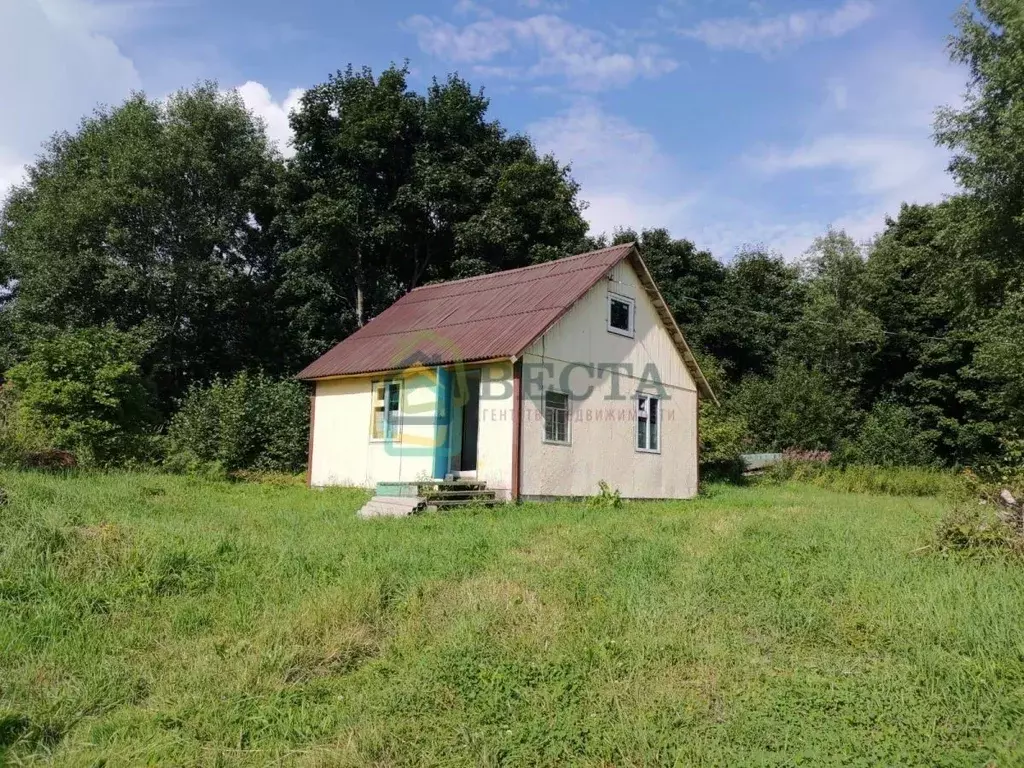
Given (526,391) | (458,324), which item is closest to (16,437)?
(458,324)

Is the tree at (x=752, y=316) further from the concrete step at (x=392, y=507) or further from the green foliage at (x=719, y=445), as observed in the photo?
the concrete step at (x=392, y=507)

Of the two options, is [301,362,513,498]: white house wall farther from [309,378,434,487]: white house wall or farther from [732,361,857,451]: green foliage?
[732,361,857,451]: green foliage

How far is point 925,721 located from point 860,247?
31.4m

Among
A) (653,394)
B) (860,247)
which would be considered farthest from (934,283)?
(653,394)

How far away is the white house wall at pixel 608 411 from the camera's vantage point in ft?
47.5

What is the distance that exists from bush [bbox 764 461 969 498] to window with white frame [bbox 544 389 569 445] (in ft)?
35.1

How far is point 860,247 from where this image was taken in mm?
32500

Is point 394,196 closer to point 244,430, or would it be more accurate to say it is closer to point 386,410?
point 244,430

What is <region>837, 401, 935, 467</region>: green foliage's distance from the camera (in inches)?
1059

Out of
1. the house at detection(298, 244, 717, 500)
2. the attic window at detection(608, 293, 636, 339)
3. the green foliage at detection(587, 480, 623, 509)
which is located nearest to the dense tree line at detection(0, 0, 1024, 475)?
the house at detection(298, 244, 717, 500)

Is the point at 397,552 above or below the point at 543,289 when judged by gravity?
below

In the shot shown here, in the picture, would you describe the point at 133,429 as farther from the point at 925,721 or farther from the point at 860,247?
the point at 860,247

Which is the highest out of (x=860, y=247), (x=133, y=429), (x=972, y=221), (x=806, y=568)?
(x=860, y=247)

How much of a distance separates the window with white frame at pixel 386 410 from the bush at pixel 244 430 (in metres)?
4.97
